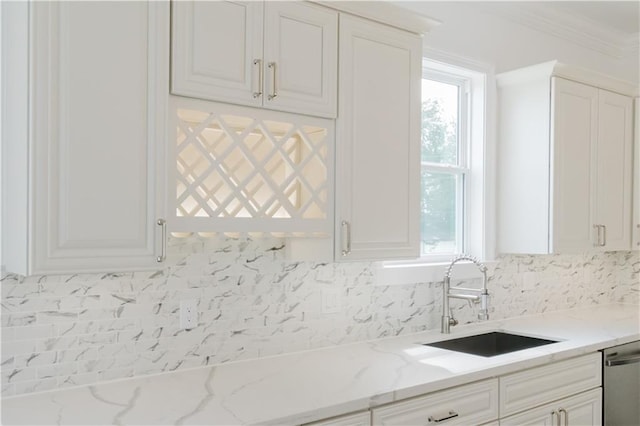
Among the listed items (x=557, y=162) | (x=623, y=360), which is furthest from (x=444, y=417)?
(x=557, y=162)

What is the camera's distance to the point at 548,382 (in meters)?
2.56

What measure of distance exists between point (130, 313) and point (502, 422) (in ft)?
5.07

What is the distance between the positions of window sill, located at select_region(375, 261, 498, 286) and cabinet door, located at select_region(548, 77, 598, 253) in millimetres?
486

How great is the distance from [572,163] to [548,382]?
4.40 feet

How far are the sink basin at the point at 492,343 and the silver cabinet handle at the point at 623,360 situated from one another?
279 millimetres

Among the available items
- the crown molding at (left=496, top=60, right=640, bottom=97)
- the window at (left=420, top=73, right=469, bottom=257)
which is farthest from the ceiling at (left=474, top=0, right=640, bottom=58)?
the window at (left=420, top=73, right=469, bottom=257)

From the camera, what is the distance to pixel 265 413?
1721 millimetres

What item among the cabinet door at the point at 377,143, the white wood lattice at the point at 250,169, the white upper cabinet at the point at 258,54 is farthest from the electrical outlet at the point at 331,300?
the white upper cabinet at the point at 258,54

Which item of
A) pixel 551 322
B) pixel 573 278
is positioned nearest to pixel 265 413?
pixel 551 322

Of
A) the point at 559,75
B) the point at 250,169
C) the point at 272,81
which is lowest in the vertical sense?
the point at 250,169

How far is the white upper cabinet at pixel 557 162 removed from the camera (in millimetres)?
3205

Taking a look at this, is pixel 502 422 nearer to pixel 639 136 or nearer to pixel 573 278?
pixel 573 278

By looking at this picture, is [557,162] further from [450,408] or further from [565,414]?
[450,408]

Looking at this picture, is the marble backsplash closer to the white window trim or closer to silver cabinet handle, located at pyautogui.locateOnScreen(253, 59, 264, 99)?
the white window trim
